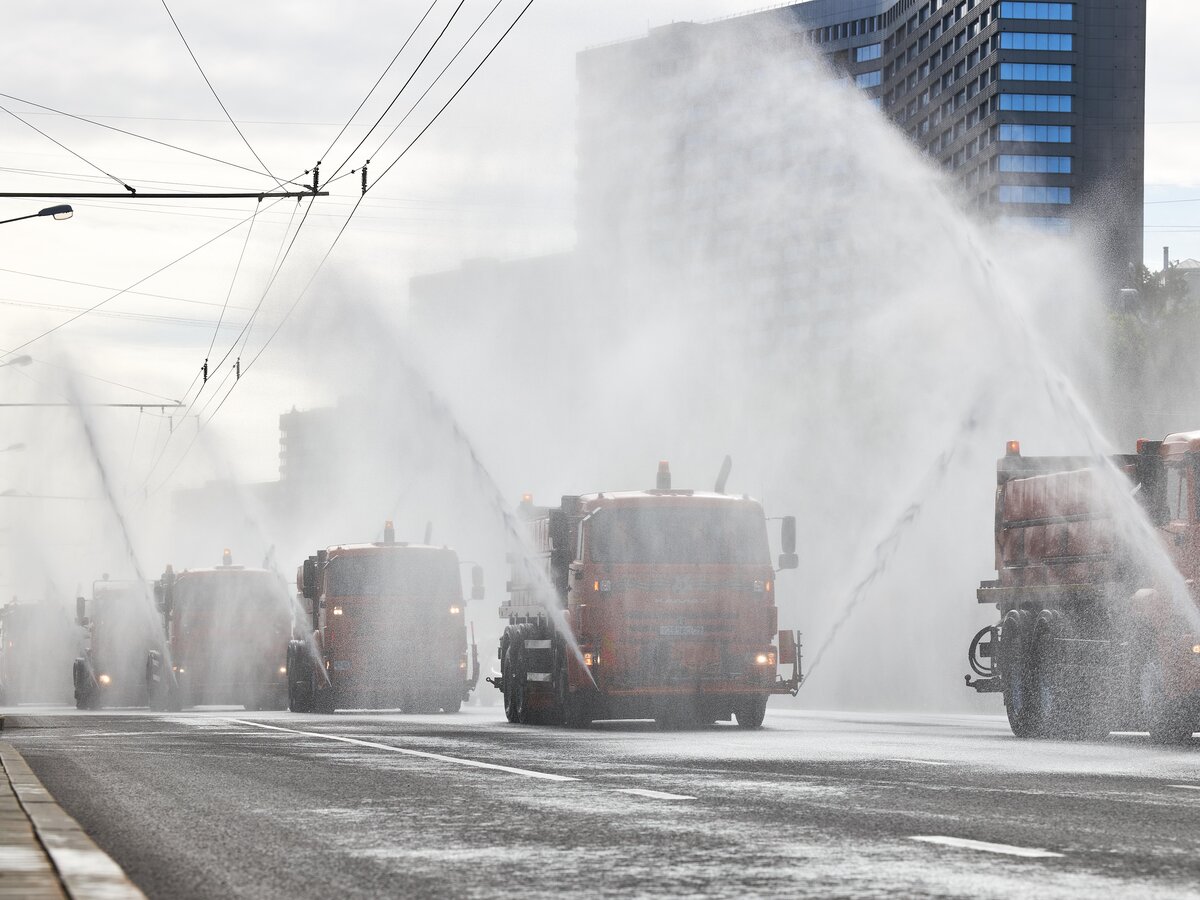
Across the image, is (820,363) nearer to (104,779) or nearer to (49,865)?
(104,779)

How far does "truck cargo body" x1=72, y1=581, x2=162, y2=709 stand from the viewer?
47.3 m

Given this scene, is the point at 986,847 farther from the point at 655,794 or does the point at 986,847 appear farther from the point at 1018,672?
→ the point at 1018,672

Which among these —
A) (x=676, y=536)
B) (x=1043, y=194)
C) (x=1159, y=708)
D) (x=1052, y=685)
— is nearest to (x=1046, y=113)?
(x=1043, y=194)

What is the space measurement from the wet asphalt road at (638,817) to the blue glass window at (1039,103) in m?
127

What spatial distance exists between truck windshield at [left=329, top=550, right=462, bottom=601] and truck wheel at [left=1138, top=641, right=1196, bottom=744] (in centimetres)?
1607

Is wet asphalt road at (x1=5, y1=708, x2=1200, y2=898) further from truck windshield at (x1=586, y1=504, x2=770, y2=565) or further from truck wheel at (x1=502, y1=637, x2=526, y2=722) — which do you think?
truck wheel at (x1=502, y1=637, x2=526, y2=722)

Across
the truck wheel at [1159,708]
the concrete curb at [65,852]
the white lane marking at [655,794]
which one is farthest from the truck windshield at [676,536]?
the concrete curb at [65,852]

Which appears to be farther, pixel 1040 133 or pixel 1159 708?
pixel 1040 133

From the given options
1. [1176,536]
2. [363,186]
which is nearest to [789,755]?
[1176,536]

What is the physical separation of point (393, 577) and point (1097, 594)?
→ 1540 centimetres

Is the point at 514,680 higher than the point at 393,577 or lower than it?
lower

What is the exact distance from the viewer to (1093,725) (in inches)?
843

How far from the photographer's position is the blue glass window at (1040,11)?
459ft

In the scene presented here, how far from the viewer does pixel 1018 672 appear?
23.0 meters
